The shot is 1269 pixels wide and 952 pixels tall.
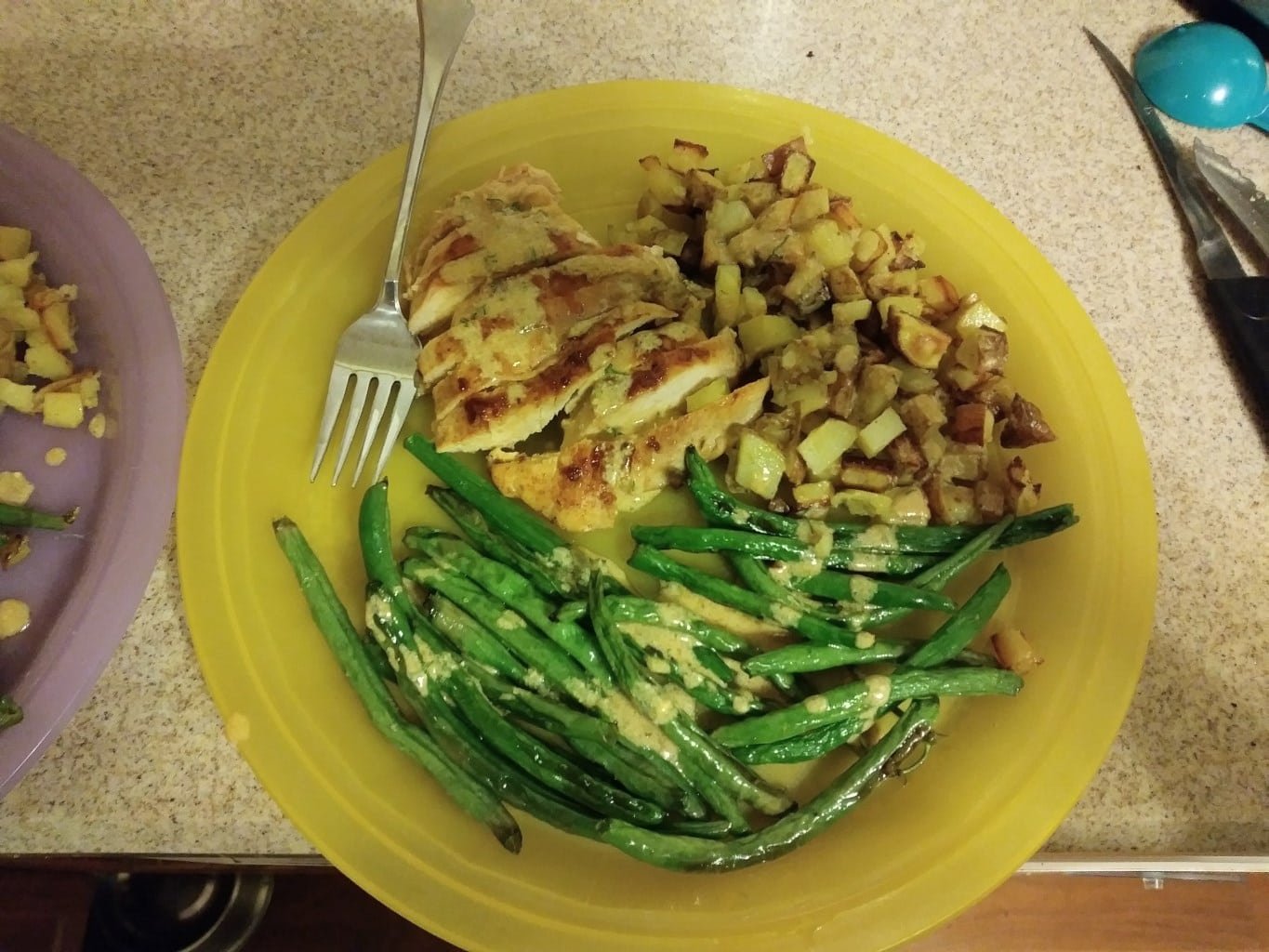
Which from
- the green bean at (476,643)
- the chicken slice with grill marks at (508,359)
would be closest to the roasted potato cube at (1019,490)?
the chicken slice with grill marks at (508,359)

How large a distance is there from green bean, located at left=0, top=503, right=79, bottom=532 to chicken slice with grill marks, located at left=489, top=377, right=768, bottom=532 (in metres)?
0.70

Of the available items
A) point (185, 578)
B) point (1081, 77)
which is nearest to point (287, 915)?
point (185, 578)

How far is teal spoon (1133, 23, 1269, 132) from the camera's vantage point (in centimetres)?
207

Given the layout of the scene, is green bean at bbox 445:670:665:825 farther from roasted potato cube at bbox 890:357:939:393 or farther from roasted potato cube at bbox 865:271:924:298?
roasted potato cube at bbox 865:271:924:298

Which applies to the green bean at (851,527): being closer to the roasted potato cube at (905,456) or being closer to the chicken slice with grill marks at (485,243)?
the roasted potato cube at (905,456)

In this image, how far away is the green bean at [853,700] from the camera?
1347mm

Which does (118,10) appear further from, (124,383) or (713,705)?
(713,705)

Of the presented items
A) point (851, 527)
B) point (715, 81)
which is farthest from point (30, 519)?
point (715, 81)

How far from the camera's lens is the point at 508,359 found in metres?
1.52

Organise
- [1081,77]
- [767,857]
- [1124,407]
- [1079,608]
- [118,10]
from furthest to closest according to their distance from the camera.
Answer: [1081,77] < [118,10] < [1124,407] < [1079,608] < [767,857]

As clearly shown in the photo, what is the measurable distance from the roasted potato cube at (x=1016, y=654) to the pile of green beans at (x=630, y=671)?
0.14 ft

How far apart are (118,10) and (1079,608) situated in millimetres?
2372

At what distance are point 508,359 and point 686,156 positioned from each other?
0.57 m

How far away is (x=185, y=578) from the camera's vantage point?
4.46 feet
